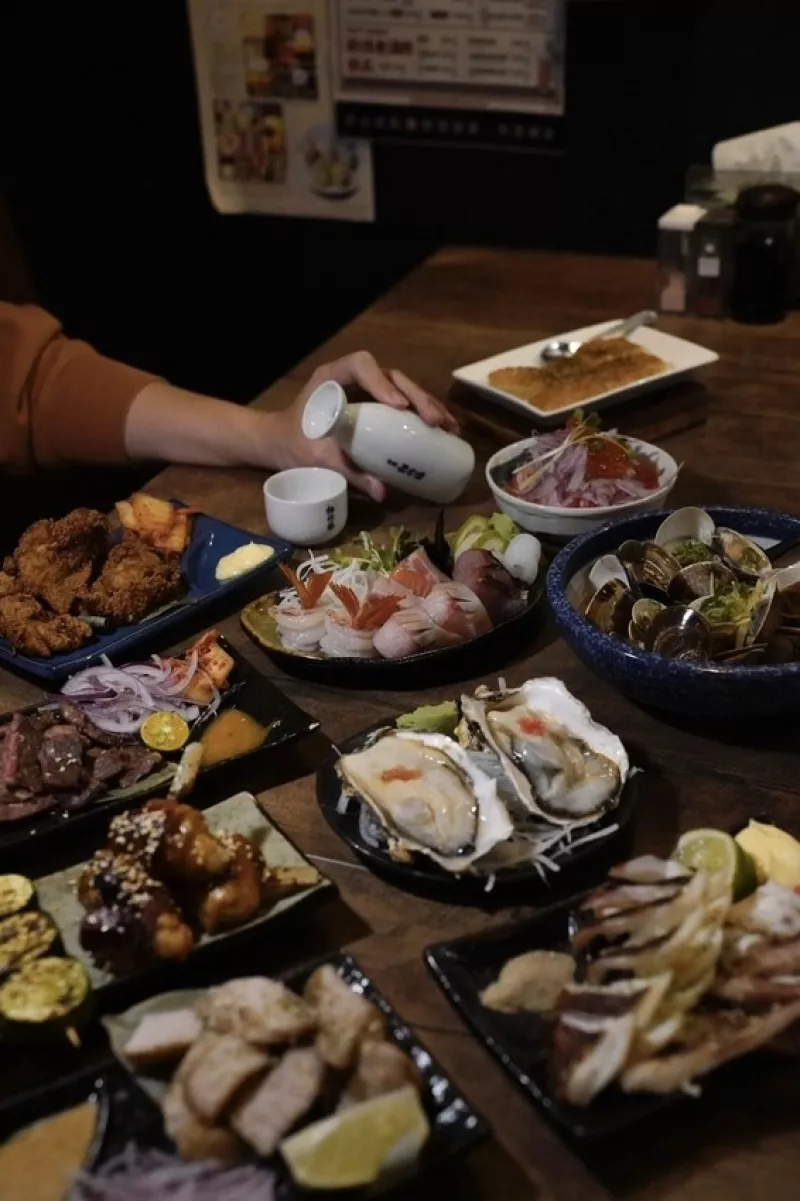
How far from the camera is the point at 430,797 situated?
113 centimetres

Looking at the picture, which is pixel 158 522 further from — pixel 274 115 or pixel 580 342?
pixel 274 115

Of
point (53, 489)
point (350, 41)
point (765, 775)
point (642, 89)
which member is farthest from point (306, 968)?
point (350, 41)

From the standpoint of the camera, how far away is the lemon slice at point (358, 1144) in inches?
31.8

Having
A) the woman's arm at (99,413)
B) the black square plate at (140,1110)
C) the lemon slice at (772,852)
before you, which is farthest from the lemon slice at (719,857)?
the woman's arm at (99,413)

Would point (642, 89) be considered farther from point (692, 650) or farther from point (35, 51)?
point (692, 650)

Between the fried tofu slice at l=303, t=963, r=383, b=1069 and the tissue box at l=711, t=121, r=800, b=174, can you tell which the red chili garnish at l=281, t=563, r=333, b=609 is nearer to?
the fried tofu slice at l=303, t=963, r=383, b=1069

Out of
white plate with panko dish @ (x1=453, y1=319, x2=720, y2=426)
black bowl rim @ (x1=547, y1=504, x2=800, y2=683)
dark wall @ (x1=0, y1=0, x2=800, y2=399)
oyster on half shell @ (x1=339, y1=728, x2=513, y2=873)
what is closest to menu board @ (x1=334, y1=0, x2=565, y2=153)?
dark wall @ (x1=0, y1=0, x2=800, y2=399)

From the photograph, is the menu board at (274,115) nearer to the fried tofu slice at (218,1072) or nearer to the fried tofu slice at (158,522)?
the fried tofu slice at (158,522)

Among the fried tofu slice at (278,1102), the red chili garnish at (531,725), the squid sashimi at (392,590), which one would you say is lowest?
the fried tofu slice at (278,1102)

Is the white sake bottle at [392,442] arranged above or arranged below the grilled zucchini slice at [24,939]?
above

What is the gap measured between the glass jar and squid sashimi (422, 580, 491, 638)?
1.36 metres

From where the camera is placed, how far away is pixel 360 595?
4.99 ft

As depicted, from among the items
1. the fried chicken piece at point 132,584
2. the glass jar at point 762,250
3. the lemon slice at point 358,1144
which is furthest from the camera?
the glass jar at point 762,250

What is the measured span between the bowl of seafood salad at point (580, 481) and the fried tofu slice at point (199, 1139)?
102 cm
